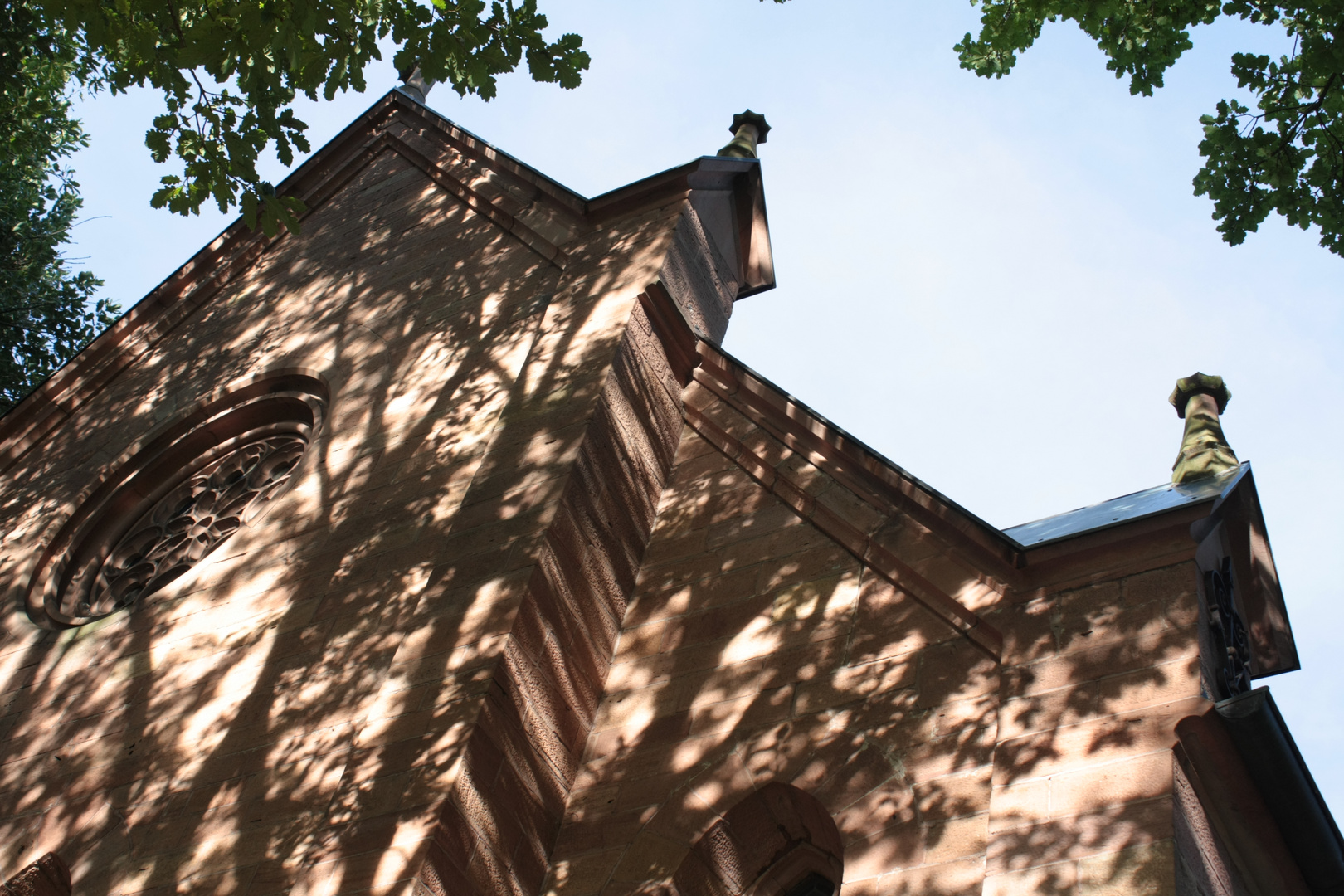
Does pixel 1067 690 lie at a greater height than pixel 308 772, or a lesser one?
lesser

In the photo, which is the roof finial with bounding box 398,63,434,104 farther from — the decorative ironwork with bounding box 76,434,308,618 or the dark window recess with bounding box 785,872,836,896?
the dark window recess with bounding box 785,872,836,896

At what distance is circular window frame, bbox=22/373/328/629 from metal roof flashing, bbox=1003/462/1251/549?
18.6 ft

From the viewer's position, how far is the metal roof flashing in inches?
255

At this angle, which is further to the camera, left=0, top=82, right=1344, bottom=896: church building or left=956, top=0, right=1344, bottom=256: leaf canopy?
left=956, top=0, right=1344, bottom=256: leaf canopy

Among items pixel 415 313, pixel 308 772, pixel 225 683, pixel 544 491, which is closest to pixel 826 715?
pixel 544 491

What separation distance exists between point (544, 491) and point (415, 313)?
12.0ft

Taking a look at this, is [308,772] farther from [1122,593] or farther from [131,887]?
[1122,593]

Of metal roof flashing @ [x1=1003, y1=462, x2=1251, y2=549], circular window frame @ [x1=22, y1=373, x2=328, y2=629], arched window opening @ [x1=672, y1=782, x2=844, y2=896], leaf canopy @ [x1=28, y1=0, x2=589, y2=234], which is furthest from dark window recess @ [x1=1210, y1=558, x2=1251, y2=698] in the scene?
circular window frame @ [x1=22, y1=373, x2=328, y2=629]

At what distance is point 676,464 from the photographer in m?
8.88

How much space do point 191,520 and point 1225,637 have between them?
312 inches

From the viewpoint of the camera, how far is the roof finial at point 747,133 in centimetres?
1241

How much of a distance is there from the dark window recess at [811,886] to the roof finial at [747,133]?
772 centimetres

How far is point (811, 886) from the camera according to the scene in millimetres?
6332

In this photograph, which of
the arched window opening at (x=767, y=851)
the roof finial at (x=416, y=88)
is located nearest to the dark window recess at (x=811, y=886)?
the arched window opening at (x=767, y=851)
